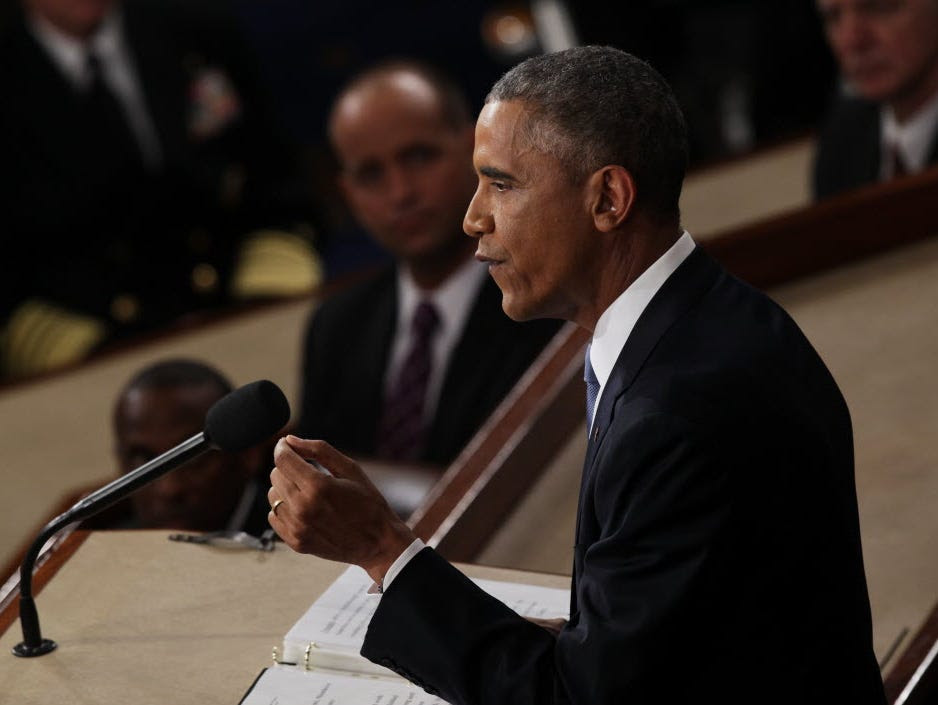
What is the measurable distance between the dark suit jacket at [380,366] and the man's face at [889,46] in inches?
33.9

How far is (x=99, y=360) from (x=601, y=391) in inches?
96.4

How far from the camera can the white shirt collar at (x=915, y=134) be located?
2861 mm

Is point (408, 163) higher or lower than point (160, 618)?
higher

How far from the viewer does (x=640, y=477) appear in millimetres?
1134

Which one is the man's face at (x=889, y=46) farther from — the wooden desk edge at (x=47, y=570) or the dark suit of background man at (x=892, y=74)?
the wooden desk edge at (x=47, y=570)

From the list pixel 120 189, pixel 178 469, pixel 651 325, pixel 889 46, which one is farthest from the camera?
pixel 120 189

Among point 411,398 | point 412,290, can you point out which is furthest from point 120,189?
point 411,398

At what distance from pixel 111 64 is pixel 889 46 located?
1.98 meters

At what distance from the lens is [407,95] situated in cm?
266

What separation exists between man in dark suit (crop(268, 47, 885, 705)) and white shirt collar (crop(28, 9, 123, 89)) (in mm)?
2766

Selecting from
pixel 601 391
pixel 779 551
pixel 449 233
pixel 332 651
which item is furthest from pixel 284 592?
pixel 449 233

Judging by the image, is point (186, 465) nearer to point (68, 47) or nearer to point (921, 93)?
point (921, 93)

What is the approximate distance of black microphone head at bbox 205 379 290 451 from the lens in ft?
4.41

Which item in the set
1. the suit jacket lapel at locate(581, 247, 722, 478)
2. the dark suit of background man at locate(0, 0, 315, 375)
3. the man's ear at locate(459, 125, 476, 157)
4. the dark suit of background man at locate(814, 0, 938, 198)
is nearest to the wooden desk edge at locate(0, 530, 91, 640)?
the suit jacket lapel at locate(581, 247, 722, 478)
